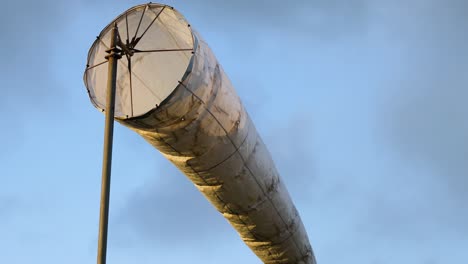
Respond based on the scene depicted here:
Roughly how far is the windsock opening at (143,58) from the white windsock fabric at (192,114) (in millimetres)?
14

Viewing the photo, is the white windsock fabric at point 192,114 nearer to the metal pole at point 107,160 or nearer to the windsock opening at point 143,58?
the windsock opening at point 143,58

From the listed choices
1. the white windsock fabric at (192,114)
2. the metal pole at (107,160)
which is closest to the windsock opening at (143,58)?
the white windsock fabric at (192,114)

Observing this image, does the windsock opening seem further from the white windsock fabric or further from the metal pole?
the metal pole

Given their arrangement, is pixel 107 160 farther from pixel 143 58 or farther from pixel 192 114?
pixel 143 58

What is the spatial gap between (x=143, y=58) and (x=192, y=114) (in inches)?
58.0

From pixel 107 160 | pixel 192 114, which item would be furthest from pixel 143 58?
pixel 107 160

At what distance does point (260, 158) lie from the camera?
401 inches

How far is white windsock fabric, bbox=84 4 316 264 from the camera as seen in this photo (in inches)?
321

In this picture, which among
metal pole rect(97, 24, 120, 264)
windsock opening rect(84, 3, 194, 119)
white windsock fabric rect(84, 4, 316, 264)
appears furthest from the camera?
windsock opening rect(84, 3, 194, 119)

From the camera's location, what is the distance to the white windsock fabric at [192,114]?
8156 millimetres

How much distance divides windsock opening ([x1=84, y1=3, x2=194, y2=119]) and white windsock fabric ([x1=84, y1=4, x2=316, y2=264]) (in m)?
0.01

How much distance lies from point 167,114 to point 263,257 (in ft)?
20.1

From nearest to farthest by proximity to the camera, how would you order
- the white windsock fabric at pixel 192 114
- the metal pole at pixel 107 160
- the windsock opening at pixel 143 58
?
1. the metal pole at pixel 107 160
2. the white windsock fabric at pixel 192 114
3. the windsock opening at pixel 143 58

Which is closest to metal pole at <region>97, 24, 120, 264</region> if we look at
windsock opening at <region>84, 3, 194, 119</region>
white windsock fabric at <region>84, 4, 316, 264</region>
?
white windsock fabric at <region>84, 4, 316, 264</region>
